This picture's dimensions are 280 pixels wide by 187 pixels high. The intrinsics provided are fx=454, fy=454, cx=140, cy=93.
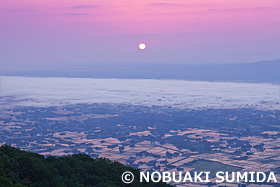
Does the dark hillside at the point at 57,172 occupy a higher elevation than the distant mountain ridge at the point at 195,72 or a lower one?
lower

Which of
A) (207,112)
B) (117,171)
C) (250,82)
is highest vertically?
(250,82)

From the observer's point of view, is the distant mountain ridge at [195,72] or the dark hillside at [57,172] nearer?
the dark hillside at [57,172]

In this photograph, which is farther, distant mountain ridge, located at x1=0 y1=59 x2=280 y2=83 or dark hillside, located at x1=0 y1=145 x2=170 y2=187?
distant mountain ridge, located at x1=0 y1=59 x2=280 y2=83

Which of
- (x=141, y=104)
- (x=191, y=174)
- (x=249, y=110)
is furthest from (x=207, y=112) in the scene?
(x=191, y=174)

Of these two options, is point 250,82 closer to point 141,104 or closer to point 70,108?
point 141,104

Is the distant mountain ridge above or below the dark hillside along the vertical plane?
above

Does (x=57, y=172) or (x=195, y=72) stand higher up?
(x=195, y=72)

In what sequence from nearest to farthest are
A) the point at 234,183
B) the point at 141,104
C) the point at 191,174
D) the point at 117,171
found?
the point at 117,171, the point at 234,183, the point at 191,174, the point at 141,104

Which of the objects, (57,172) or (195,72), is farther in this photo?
(195,72)
